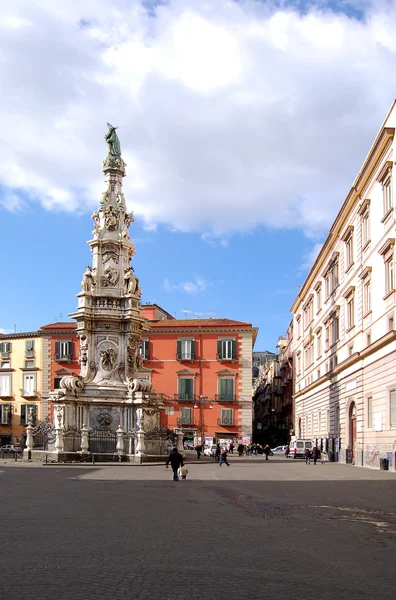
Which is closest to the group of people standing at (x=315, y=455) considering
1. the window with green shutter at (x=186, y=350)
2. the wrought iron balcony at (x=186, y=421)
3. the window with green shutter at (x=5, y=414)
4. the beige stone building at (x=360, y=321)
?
the beige stone building at (x=360, y=321)

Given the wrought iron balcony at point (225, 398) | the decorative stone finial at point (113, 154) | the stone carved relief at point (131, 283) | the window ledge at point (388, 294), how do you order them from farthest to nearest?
the wrought iron balcony at point (225, 398) → the decorative stone finial at point (113, 154) → the stone carved relief at point (131, 283) → the window ledge at point (388, 294)

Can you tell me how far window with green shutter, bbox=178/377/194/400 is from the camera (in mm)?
71938

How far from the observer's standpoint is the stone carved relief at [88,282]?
142ft

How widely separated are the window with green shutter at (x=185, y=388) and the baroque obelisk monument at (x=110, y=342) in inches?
1106

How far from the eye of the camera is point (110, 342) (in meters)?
42.9

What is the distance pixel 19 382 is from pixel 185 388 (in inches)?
669

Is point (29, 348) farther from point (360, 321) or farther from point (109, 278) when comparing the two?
point (360, 321)

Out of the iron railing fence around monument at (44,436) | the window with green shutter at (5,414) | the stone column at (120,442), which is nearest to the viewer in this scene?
the stone column at (120,442)

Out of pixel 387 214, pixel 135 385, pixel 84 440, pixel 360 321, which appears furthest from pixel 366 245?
pixel 84 440

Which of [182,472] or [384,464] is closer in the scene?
[182,472]

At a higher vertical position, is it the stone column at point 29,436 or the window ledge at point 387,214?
the window ledge at point 387,214

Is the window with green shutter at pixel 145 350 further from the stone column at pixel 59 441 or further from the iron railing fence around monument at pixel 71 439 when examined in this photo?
the stone column at pixel 59 441

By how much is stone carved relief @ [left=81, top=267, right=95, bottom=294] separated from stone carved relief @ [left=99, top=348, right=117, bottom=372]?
3.70 meters

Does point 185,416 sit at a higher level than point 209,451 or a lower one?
higher
